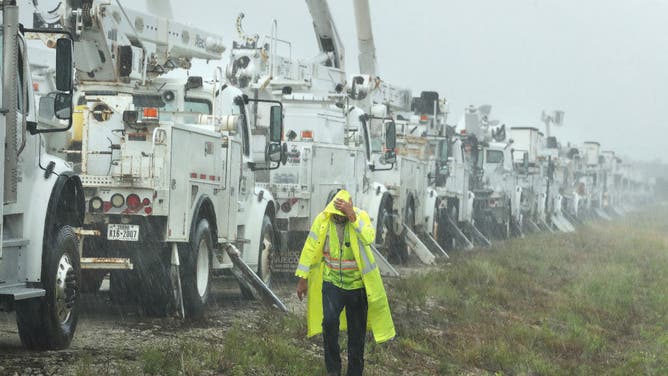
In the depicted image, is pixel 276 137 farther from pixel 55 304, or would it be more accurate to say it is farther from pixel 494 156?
pixel 494 156

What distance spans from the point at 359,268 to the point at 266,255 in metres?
5.89

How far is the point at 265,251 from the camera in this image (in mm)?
14852

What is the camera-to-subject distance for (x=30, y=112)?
885 cm

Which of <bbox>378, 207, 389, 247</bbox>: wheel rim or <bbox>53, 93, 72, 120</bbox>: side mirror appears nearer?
<bbox>53, 93, 72, 120</bbox>: side mirror

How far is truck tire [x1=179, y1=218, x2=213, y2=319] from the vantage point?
1176cm

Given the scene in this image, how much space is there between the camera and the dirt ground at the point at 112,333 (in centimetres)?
848

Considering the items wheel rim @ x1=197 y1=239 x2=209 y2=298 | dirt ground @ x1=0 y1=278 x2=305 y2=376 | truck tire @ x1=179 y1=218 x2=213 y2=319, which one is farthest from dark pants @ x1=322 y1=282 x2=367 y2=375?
wheel rim @ x1=197 y1=239 x2=209 y2=298

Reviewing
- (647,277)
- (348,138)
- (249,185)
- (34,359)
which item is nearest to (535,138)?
(647,277)

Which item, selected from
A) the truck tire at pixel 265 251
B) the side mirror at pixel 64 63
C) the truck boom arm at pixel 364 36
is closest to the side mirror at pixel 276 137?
the truck tire at pixel 265 251

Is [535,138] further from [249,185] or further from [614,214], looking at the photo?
[249,185]

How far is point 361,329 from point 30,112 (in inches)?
116

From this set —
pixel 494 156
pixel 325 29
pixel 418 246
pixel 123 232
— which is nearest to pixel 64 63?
pixel 123 232

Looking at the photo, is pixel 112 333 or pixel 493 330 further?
pixel 493 330

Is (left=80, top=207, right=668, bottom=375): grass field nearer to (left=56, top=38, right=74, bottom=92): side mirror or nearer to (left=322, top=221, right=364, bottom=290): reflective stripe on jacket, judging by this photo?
(left=322, top=221, right=364, bottom=290): reflective stripe on jacket
